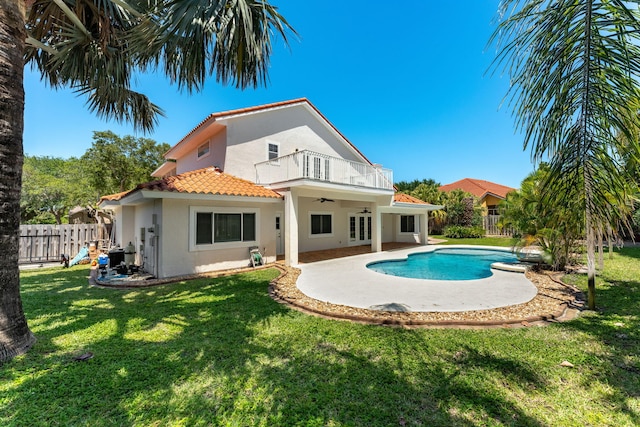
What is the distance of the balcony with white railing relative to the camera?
1326 cm

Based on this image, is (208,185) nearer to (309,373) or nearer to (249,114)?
(249,114)

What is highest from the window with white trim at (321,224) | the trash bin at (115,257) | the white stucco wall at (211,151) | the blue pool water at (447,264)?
the white stucco wall at (211,151)

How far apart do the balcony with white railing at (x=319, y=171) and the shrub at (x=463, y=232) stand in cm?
1571

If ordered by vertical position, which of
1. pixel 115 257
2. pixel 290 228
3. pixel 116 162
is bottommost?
pixel 115 257

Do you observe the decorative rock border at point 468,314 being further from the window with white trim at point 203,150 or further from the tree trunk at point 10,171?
the window with white trim at point 203,150

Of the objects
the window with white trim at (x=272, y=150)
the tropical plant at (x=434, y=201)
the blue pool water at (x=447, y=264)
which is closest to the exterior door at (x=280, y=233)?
the window with white trim at (x=272, y=150)

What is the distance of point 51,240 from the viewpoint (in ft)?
50.1

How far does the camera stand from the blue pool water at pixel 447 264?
13.2 metres

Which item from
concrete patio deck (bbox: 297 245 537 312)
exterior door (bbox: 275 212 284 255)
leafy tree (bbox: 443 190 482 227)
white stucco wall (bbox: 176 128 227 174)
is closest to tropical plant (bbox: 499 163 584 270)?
concrete patio deck (bbox: 297 245 537 312)

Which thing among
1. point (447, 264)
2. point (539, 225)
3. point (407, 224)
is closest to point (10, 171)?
point (539, 225)

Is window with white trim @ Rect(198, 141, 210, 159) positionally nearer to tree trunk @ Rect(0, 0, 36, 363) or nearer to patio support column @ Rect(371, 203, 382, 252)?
patio support column @ Rect(371, 203, 382, 252)

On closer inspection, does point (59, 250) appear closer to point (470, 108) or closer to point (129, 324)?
point (129, 324)

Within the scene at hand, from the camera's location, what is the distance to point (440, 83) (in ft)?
63.2

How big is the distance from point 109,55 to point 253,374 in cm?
1006
